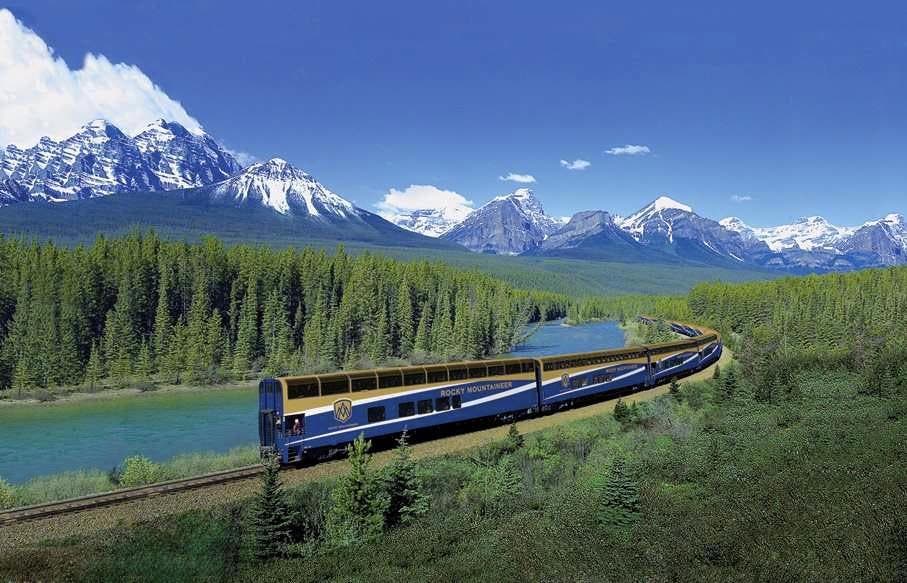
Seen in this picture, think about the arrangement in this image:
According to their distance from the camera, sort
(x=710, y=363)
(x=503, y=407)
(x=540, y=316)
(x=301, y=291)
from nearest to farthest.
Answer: (x=503, y=407)
(x=710, y=363)
(x=301, y=291)
(x=540, y=316)

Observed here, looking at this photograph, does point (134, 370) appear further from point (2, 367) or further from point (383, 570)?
point (383, 570)

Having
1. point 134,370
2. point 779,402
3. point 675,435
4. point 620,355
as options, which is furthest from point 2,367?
point 779,402

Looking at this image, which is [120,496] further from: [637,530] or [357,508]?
[637,530]

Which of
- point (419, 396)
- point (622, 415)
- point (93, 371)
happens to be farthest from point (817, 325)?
point (93, 371)

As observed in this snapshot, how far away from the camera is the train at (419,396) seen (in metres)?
27.1

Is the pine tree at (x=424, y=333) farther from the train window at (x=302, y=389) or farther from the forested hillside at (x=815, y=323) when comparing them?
the train window at (x=302, y=389)

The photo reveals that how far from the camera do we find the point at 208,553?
19297 mm

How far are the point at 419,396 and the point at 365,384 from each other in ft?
11.9

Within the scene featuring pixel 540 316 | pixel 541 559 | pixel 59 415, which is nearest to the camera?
pixel 541 559

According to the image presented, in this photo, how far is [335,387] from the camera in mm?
28328

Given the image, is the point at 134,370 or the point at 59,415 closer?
the point at 59,415

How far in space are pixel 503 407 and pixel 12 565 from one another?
2566 cm

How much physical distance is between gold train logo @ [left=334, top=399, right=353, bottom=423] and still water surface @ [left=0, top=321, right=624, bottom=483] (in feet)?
58.0

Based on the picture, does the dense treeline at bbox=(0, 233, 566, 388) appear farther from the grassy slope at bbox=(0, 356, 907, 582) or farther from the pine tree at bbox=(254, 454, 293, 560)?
the pine tree at bbox=(254, 454, 293, 560)
